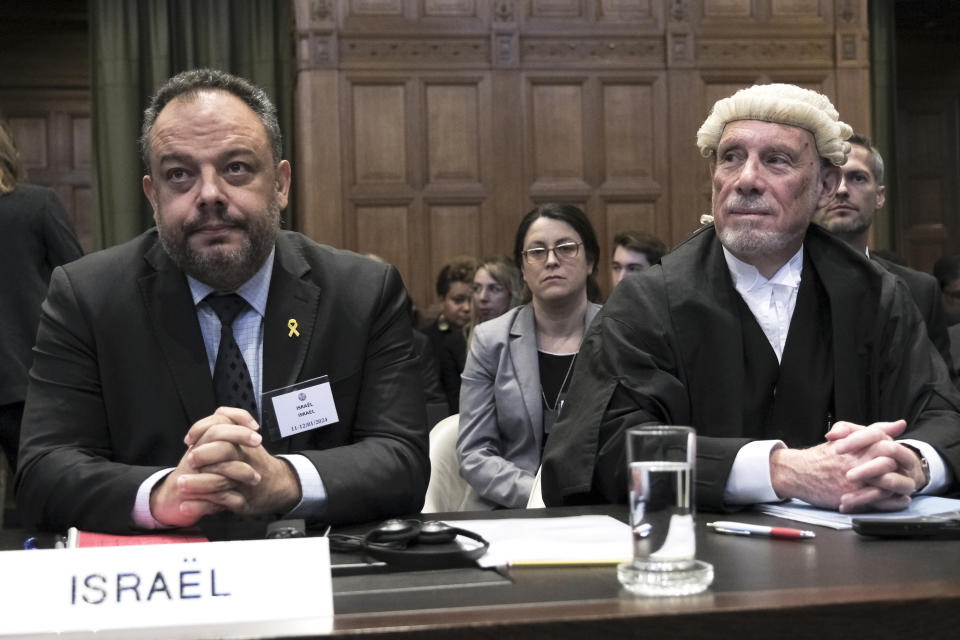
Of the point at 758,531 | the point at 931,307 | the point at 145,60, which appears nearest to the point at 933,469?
the point at 758,531

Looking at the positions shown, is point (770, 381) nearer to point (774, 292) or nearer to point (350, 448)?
point (774, 292)

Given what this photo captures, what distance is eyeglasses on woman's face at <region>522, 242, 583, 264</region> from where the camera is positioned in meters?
4.16

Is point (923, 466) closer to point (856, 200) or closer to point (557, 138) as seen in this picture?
point (856, 200)

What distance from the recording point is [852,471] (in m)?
1.78

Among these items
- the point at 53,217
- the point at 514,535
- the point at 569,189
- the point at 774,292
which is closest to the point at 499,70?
the point at 569,189

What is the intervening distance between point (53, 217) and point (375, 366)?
85.7 inches

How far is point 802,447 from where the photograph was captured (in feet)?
7.44

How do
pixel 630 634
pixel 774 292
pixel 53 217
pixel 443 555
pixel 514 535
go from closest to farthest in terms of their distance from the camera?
pixel 630 634, pixel 443 555, pixel 514 535, pixel 774 292, pixel 53 217

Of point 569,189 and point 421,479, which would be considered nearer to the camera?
point 421,479

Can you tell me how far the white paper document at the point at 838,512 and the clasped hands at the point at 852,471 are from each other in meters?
0.02

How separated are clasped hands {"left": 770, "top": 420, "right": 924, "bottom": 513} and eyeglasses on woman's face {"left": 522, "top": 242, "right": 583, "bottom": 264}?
2294 mm

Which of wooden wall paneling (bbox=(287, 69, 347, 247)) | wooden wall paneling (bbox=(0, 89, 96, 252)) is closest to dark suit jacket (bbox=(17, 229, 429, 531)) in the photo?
wooden wall paneling (bbox=(287, 69, 347, 247))

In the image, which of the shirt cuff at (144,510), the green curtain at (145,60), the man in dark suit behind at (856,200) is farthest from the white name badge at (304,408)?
the green curtain at (145,60)

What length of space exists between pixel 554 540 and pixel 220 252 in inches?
38.7
